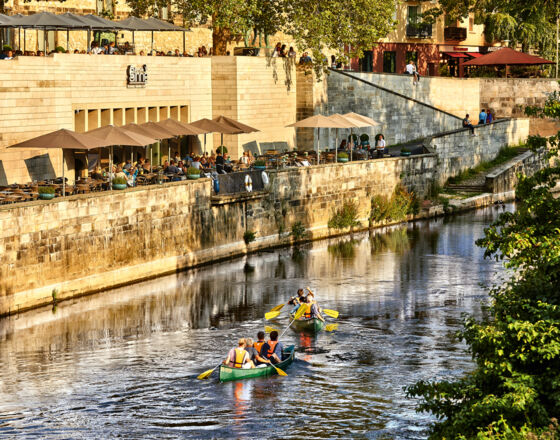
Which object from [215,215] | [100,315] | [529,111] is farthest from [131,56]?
[529,111]

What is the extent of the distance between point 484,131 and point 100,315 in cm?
3649

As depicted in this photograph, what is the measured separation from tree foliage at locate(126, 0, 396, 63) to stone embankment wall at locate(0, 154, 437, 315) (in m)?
7.19

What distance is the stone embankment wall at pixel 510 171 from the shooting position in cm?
6378

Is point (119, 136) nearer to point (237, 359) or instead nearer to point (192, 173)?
point (192, 173)

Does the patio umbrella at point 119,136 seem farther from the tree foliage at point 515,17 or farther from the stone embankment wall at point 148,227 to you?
the tree foliage at point 515,17

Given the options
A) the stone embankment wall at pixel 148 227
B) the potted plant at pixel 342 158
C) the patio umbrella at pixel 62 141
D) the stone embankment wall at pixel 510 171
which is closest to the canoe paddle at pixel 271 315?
the stone embankment wall at pixel 148 227

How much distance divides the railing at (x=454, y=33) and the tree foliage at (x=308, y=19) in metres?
24.0

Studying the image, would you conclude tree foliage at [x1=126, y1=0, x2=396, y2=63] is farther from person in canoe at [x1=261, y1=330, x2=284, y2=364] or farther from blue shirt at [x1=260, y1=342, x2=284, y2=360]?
person in canoe at [x1=261, y1=330, x2=284, y2=364]

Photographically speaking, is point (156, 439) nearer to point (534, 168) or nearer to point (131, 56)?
point (131, 56)

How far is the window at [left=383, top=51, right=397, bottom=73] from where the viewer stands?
8044 centimetres

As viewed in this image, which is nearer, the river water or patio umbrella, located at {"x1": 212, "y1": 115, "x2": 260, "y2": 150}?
the river water

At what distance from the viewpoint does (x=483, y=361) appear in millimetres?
19016

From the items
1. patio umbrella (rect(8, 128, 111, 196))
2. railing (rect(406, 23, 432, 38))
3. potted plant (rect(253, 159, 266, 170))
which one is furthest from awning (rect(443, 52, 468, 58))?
patio umbrella (rect(8, 128, 111, 196))

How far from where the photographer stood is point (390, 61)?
266 feet
